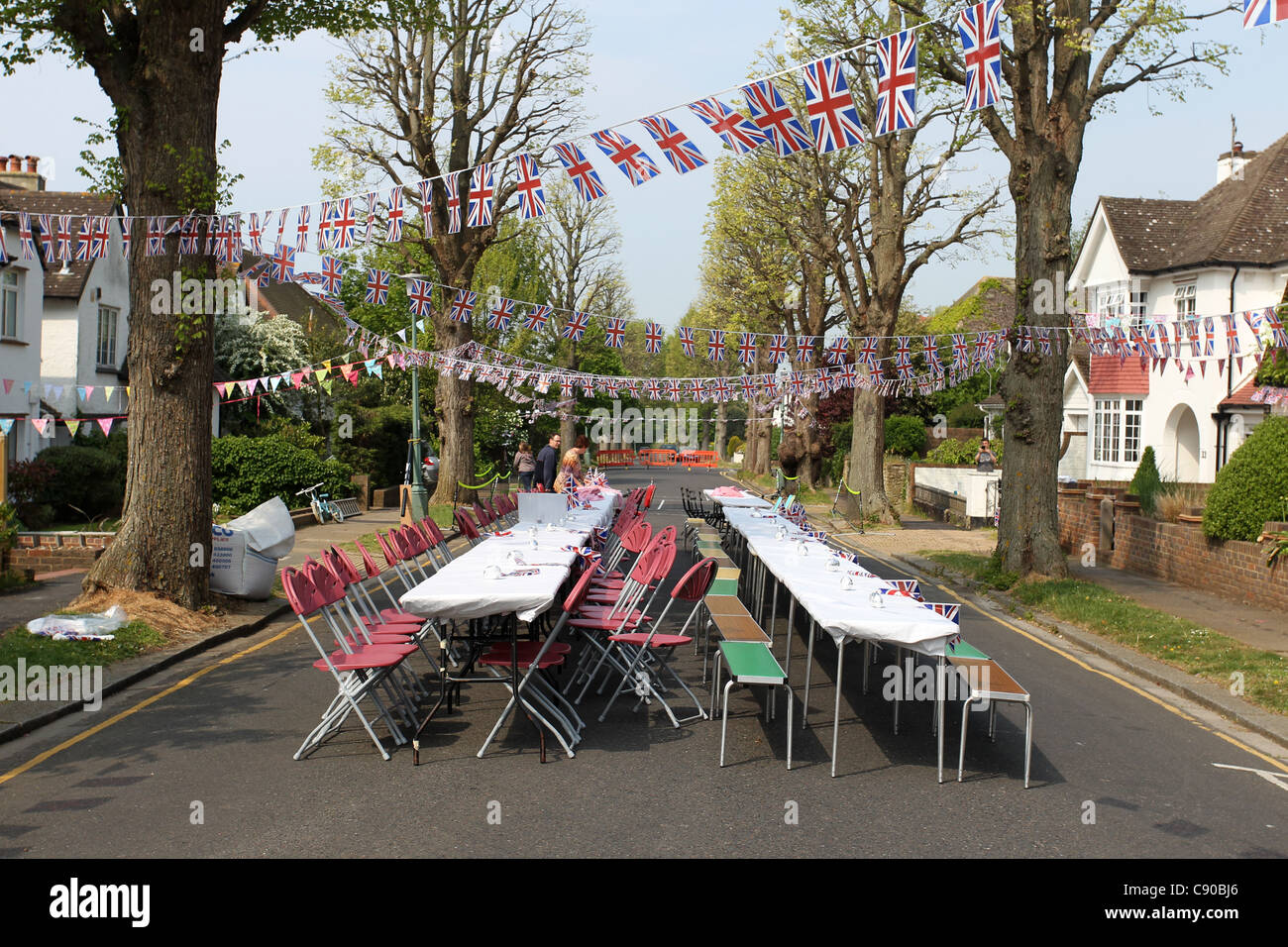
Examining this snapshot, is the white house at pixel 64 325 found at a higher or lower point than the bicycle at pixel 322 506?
higher

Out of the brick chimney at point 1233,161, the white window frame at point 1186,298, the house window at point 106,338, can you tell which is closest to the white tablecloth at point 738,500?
the house window at point 106,338

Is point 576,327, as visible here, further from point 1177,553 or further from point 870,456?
point 1177,553

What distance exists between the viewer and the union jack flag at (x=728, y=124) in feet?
37.0

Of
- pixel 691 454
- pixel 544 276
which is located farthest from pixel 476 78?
pixel 691 454

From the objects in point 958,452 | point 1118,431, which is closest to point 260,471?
point 1118,431

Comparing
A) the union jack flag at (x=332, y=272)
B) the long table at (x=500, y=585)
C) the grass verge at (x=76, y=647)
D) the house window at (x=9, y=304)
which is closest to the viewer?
the long table at (x=500, y=585)

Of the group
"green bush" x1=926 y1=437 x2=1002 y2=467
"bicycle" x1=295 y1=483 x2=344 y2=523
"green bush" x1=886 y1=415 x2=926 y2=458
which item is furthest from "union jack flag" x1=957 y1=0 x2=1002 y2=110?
"green bush" x1=886 y1=415 x2=926 y2=458

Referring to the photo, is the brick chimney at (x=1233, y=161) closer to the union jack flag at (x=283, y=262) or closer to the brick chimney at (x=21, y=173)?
the union jack flag at (x=283, y=262)

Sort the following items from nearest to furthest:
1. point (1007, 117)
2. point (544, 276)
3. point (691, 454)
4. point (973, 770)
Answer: point (973, 770), point (1007, 117), point (544, 276), point (691, 454)

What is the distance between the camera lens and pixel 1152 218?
33219 millimetres

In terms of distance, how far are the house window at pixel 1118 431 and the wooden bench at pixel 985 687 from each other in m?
26.4

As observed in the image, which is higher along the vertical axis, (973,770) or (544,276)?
(544,276)
